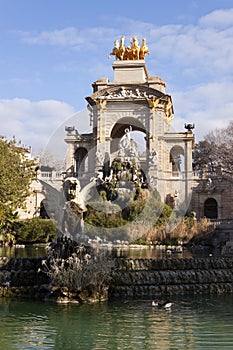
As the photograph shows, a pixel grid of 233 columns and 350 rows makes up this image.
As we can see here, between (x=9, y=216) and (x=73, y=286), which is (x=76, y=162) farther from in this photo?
(x=73, y=286)

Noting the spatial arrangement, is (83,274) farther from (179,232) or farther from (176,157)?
(176,157)

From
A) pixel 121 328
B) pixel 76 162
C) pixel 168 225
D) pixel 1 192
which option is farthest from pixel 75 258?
pixel 76 162

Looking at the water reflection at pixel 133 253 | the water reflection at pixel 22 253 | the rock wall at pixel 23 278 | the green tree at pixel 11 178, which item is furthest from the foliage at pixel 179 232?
the rock wall at pixel 23 278

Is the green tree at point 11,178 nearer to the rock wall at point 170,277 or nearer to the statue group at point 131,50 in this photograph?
the rock wall at point 170,277

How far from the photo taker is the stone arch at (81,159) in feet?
149

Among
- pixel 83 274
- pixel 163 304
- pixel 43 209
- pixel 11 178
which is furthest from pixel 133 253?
pixel 43 209

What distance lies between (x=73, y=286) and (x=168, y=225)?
2020cm

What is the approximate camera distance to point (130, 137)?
4253 centimetres

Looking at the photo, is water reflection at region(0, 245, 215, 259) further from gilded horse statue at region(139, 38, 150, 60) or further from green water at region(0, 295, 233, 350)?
gilded horse statue at region(139, 38, 150, 60)

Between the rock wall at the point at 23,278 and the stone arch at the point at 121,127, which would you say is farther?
the stone arch at the point at 121,127

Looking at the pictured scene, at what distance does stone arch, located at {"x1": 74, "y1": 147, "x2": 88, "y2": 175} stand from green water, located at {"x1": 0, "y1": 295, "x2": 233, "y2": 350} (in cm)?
3287

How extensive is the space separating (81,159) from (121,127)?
4.87m

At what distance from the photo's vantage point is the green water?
8672 millimetres

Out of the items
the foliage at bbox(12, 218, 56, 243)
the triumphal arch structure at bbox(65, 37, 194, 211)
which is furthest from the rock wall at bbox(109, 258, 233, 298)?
the triumphal arch structure at bbox(65, 37, 194, 211)
